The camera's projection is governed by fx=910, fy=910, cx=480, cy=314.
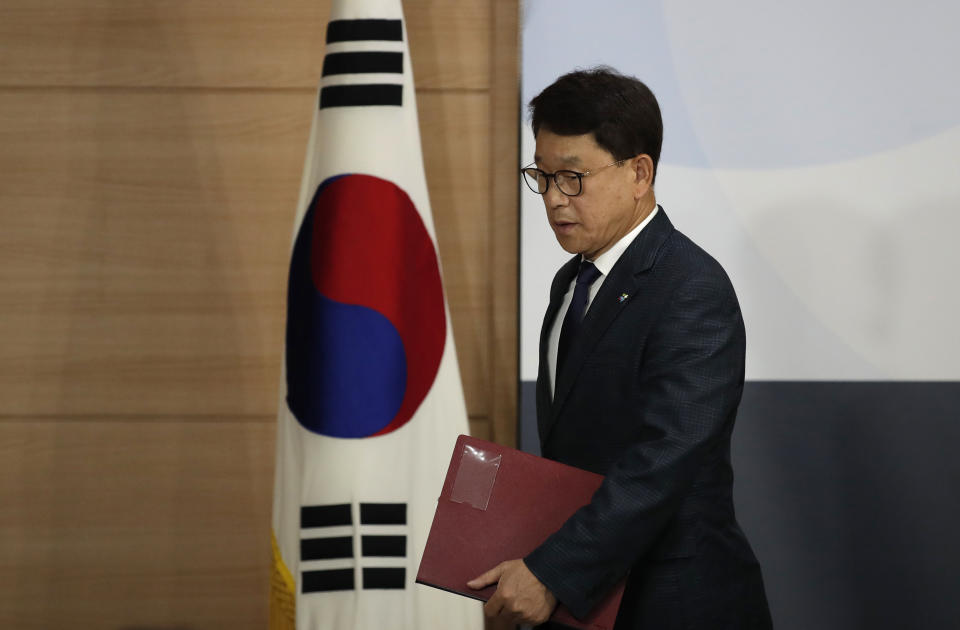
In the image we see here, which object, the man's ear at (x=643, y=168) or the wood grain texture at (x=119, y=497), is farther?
the wood grain texture at (x=119, y=497)

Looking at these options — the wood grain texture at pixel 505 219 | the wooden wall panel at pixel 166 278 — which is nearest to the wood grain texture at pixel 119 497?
the wooden wall panel at pixel 166 278

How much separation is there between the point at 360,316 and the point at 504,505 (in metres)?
0.74

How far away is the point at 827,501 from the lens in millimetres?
2385

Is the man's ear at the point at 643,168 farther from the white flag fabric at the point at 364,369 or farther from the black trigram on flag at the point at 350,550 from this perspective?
the black trigram on flag at the point at 350,550

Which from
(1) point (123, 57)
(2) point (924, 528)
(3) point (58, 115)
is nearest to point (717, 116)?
(2) point (924, 528)

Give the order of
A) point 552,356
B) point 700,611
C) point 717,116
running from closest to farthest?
point 700,611
point 552,356
point 717,116

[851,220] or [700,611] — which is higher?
[851,220]

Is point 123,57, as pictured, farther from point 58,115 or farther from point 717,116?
point 717,116

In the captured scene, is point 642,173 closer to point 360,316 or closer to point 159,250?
point 360,316

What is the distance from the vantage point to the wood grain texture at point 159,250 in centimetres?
239

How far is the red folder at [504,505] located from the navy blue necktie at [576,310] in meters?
0.23

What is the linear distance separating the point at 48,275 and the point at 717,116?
1.81 metres

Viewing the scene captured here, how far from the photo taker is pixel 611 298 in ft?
4.76

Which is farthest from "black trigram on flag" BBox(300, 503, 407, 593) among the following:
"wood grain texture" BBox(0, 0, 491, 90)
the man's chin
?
"wood grain texture" BBox(0, 0, 491, 90)
